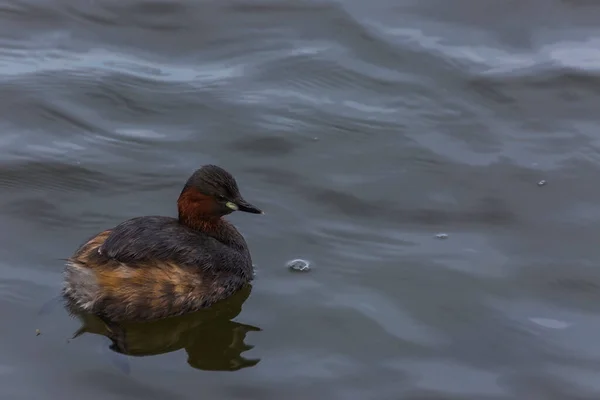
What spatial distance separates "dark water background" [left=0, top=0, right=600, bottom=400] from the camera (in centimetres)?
582

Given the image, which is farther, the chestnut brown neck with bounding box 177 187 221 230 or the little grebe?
the chestnut brown neck with bounding box 177 187 221 230

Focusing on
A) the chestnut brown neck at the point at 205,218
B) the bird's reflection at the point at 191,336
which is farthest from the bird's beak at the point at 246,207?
the bird's reflection at the point at 191,336

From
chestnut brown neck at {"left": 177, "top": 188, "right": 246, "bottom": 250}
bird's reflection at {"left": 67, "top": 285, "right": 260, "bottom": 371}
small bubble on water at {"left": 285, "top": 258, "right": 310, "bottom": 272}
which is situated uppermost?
chestnut brown neck at {"left": 177, "top": 188, "right": 246, "bottom": 250}

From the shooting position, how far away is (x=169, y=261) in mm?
6344

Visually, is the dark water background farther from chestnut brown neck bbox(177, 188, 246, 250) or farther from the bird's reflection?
chestnut brown neck bbox(177, 188, 246, 250)

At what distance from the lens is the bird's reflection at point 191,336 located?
5.92 meters

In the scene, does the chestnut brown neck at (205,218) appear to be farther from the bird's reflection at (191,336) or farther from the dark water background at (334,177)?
the bird's reflection at (191,336)

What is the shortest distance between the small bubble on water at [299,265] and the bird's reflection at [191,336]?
0.43 meters

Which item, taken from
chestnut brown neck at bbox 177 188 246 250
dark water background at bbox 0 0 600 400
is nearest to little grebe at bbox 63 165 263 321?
chestnut brown neck at bbox 177 188 246 250

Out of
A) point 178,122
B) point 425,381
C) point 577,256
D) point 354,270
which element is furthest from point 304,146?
point 425,381

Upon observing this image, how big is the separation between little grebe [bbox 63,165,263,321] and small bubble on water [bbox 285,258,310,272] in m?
0.25

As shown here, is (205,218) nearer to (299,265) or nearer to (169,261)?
(169,261)

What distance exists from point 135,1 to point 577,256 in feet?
17.0

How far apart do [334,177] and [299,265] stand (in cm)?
114
